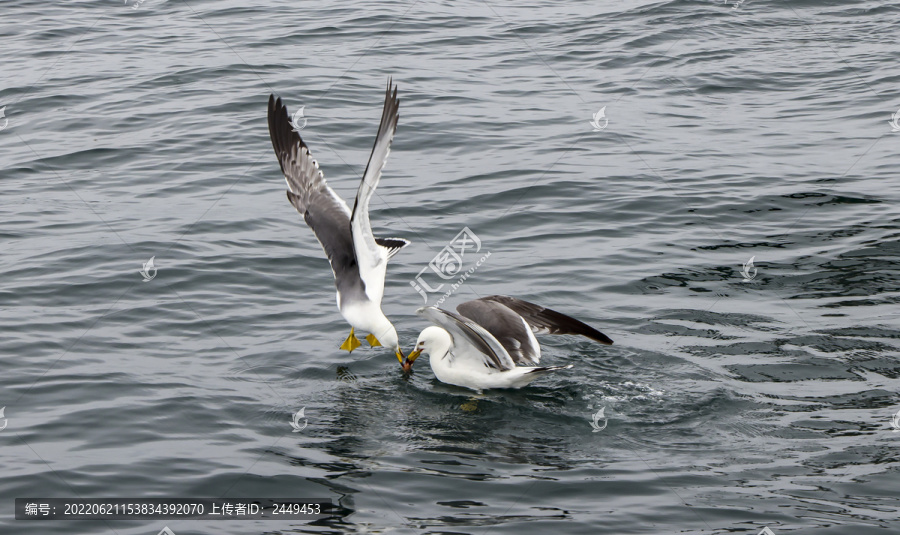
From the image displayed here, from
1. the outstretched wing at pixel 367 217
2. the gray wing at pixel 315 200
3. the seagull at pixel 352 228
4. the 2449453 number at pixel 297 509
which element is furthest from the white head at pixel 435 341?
the 2449453 number at pixel 297 509

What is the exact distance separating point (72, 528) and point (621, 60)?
536 inches

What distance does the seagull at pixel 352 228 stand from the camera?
8.16 meters

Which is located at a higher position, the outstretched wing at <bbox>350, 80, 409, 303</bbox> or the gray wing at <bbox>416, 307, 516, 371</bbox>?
the outstretched wing at <bbox>350, 80, 409, 303</bbox>

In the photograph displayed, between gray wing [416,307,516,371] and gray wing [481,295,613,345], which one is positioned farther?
gray wing [481,295,613,345]

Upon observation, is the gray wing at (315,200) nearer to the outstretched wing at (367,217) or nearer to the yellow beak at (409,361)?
the outstretched wing at (367,217)

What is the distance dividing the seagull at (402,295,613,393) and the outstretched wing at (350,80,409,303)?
684mm

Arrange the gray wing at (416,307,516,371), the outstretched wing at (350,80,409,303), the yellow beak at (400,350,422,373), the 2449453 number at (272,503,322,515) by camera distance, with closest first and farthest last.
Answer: the 2449453 number at (272,503,322,515)
the gray wing at (416,307,516,371)
the outstretched wing at (350,80,409,303)
the yellow beak at (400,350,422,373)

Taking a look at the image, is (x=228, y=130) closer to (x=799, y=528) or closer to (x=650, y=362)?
(x=650, y=362)

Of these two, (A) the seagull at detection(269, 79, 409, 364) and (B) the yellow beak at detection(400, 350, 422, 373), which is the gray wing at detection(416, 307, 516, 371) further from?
(A) the seagull at detection(269, 79, 409, 364)

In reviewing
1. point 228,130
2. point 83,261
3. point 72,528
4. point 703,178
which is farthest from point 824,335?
point 228,130

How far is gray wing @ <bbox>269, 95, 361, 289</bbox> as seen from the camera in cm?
905

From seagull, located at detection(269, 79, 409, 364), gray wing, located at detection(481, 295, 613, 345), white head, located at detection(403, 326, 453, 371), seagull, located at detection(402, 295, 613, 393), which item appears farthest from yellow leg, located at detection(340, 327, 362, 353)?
gray wing, located at detection(481, 295, 613, 345)

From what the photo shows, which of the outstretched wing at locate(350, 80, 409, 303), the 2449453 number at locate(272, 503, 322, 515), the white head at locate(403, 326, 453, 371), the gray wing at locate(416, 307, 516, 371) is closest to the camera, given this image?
the 2449453 number at locate(272, 503, 322, 515)

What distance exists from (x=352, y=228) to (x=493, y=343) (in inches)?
59.5
